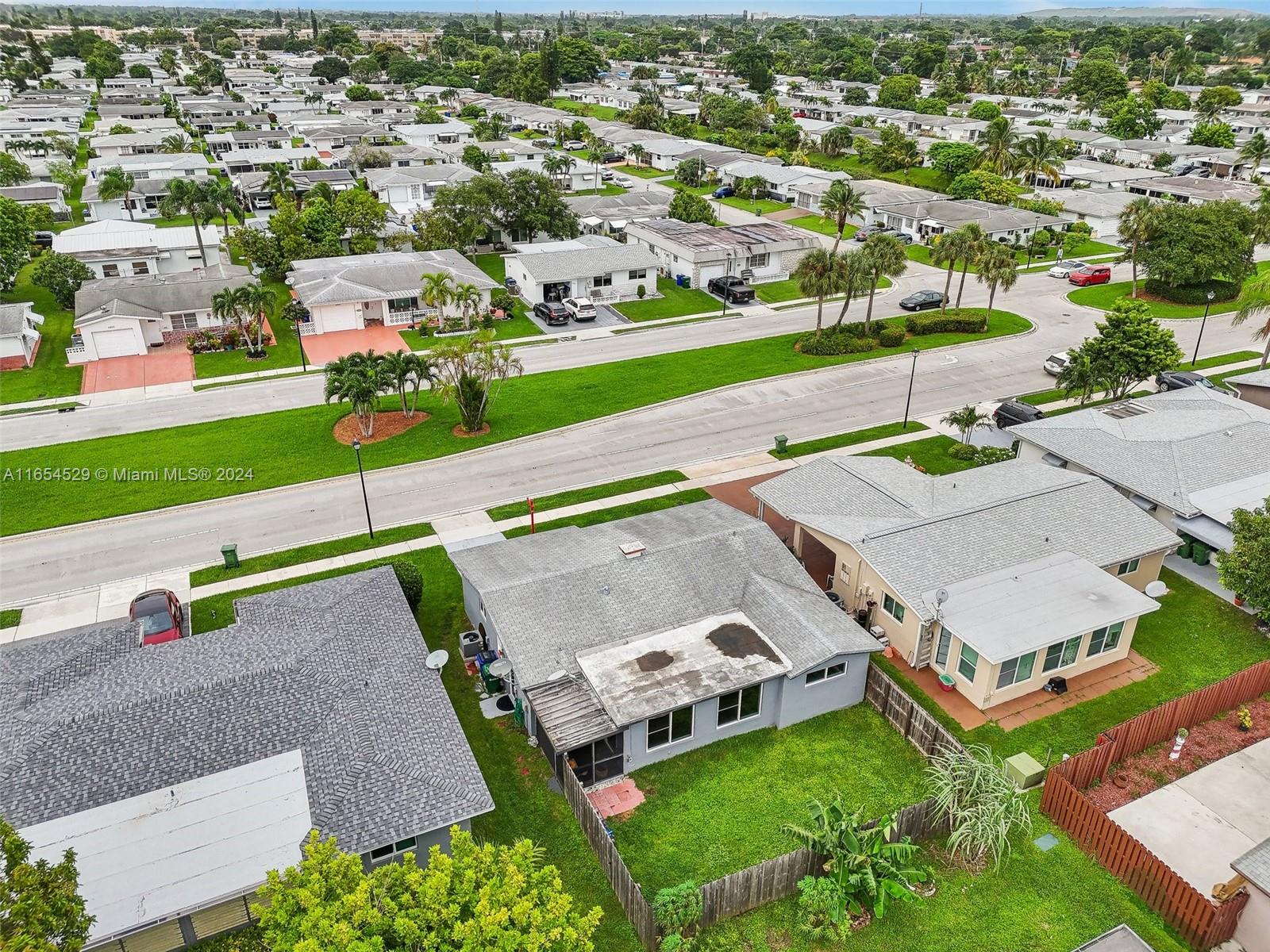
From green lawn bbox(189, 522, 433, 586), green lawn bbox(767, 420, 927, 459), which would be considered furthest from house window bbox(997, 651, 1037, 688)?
green lawn bbox(189, 522, 433, 586)

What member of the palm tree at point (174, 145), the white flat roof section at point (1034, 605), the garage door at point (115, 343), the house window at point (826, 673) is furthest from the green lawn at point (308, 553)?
the palm tree at point (174, 145)

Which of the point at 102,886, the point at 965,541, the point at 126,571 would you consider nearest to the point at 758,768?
the point at 965,541

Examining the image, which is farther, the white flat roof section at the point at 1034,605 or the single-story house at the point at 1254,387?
the single-story house at the point at 1254,387

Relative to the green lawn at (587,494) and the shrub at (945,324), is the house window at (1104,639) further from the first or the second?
the shrub at (945,324)

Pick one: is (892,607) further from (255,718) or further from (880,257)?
(880,257)

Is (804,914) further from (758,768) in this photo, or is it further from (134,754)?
(134,754)

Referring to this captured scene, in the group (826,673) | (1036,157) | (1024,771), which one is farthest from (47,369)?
(1036,157)
